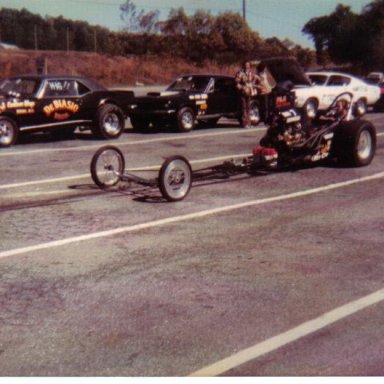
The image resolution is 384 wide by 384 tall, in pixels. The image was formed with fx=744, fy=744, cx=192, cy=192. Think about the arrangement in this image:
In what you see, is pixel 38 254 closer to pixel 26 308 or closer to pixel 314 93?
pixel 26 308

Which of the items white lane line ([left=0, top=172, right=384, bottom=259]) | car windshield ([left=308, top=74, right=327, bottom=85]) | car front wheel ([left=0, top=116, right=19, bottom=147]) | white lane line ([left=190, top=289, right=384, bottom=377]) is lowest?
white lane line ([left=190, top=289, right=384, bottom=377])

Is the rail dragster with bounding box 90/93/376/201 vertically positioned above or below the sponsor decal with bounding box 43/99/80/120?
below

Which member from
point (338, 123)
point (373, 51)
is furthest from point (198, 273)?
point (373, 51)

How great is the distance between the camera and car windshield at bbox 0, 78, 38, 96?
15.6 metres

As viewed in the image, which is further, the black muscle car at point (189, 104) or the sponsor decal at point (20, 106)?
the black muscle car at point (189, 104)

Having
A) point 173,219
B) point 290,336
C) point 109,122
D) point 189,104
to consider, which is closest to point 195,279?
point 290,336

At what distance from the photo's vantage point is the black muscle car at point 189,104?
1803 centimetres

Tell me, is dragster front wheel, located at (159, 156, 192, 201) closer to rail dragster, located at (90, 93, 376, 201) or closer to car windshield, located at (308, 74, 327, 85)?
rail dragster, located at (90, 93, 376, 201)

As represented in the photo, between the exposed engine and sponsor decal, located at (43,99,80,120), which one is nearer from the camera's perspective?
the exposed engine

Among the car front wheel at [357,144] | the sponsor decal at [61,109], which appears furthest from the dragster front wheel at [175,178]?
the sponsor decal at [61,109]

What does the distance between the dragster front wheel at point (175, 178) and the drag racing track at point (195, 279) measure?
Result: 0.16 m

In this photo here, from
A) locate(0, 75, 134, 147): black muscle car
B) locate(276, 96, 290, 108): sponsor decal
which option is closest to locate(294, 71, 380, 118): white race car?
locate(0, 75, 134, 147): black muscle car

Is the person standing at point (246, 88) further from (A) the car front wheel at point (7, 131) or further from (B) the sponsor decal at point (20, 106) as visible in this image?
(A) the car front wheel at point (7, 131)

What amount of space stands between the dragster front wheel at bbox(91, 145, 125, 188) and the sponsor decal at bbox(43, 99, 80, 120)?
6022 mm
